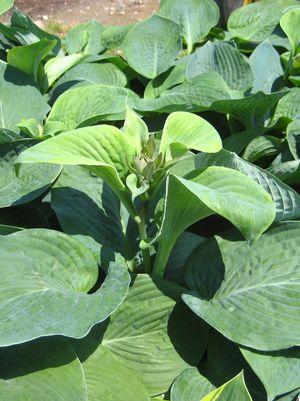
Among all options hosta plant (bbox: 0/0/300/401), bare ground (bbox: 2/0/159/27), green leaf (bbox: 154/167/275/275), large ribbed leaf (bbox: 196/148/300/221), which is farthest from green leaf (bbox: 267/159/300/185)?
bare ground (bbox: 2/0/159/27)

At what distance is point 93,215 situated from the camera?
4.19 ft

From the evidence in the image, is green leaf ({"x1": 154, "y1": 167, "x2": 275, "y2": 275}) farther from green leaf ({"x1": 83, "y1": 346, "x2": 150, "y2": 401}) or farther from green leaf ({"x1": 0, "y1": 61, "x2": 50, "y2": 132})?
green leaf ({"x1": 0, "y1": 61, "x2": 50, "y2": 132})

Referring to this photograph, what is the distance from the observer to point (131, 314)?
1.18 meters

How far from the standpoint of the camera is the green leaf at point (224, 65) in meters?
1.66

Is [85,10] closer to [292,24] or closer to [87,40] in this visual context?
[87,40]

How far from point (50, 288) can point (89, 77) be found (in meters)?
0.92

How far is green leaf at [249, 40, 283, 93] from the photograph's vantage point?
1.71 meters

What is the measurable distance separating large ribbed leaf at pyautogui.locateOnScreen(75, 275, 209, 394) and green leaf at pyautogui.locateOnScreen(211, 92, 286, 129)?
0.52m

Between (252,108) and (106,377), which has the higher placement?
(252,108)

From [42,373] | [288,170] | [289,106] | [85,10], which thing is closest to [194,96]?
[289,106]

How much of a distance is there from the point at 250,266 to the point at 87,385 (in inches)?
15.9

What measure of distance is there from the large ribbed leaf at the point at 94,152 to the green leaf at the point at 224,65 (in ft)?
2.30

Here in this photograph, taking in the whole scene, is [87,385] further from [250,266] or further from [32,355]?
[250,266]

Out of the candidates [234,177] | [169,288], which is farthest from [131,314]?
[234,177]
